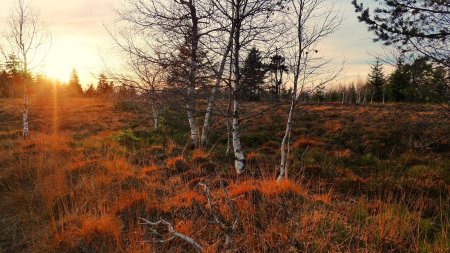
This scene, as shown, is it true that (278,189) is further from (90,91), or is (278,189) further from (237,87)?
(90,91)

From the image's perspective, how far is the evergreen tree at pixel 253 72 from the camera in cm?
576

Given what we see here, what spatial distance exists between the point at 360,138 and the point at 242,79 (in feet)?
28.1

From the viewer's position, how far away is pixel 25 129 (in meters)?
14.8

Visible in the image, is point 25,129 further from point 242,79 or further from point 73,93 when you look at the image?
point 73,93

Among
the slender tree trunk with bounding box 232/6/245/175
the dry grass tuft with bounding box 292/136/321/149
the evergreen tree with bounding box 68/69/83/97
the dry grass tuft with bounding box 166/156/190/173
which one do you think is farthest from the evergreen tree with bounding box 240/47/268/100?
the evergreen tree with bounding box 68/69/83/97

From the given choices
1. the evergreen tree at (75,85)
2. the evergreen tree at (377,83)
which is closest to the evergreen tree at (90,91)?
the evergreen tree at (75,85)

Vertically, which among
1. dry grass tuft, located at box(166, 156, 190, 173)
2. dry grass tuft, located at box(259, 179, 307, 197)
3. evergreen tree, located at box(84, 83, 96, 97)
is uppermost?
evergreen tree, located at box(84, 83, 96, 97)

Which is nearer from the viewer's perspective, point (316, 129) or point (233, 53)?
point (233, 53)

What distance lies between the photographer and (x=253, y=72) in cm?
582

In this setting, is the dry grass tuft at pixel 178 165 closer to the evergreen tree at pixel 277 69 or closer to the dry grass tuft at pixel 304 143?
the evergreen tree at pixel 277 69

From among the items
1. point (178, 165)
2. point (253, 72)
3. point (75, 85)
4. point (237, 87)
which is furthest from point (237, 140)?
point (75, 85)

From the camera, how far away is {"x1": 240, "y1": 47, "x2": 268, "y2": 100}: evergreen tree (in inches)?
227

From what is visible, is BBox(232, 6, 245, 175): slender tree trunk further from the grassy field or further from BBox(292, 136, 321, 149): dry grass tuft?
BBox(292, 136, 321, 149): dry grass tuft

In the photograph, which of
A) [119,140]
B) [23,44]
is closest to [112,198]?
[119,140]
